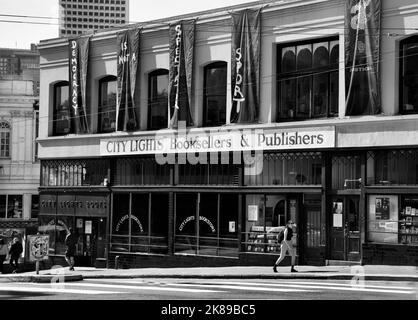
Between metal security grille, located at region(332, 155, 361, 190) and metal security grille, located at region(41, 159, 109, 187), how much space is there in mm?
10856

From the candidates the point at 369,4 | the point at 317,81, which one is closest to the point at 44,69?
the point at 317,81

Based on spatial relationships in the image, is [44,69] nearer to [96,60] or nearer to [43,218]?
[96,60]

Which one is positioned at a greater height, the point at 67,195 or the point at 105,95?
the point at 105,95

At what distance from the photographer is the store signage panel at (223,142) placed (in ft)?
78.0

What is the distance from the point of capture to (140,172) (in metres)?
29.1

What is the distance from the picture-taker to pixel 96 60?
30.5 m

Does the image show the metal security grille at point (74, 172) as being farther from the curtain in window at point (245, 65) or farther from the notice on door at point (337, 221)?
the notice on door at point (337, 221)

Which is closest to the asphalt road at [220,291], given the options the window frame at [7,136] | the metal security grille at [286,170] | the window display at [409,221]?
the window display at [409,221]

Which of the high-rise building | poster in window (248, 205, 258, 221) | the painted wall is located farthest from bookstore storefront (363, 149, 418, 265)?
the high-rise building

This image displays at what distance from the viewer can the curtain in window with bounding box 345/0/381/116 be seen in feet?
73.0

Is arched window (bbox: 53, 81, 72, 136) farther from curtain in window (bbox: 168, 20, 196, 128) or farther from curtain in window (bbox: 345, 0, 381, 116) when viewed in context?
curtain in window (bbox: 345, 0, 381, 116)

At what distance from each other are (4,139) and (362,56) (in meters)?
37.2

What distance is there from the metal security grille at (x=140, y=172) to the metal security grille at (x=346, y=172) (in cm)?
735

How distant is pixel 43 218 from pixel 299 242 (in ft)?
45.2
